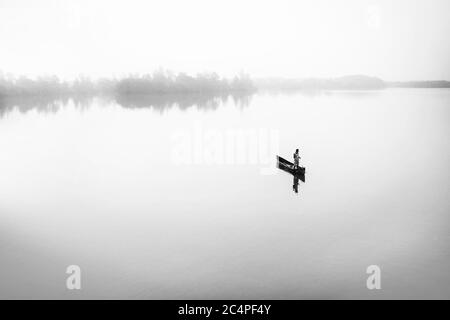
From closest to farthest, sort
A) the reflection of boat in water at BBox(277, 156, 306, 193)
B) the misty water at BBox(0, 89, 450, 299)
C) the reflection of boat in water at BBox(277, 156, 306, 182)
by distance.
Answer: the misty water at BBox(0, 89, 450, 299) < the reflection of boat in water at BBox(277, 156, 306, 193) < the reflection of boat in water at BBox(277, 156, 306, 182)

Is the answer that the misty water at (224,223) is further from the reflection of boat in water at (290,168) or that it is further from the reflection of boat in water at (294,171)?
the reflection of boat in water at (290,168)

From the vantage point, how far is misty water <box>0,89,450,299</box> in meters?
15.4

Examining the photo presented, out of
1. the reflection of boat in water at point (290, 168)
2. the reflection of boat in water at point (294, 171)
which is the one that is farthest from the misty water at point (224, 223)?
the reflection of boat in water at point (290, 168)

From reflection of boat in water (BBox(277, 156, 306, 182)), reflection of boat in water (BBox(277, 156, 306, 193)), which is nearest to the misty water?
reflection of boat in water (BBox(277, 156, 306, 193))

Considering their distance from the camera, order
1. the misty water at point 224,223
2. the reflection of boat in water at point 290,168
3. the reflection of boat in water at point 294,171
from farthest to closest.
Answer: the reflection of boat in water at point 290,168, the reflection of boat in water at point 294,171, the misty water at point 224,223

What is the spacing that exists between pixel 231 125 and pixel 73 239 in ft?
169

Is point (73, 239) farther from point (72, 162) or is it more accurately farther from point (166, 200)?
point (72, 162)

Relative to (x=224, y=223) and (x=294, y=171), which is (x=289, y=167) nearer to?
(x=294, y=171)

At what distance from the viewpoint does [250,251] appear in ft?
58.9

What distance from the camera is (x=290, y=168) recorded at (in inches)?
1193

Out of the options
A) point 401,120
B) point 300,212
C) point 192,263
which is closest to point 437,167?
point 300,212

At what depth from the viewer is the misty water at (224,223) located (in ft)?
50.5

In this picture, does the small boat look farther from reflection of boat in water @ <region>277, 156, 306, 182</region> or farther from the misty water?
the misty water

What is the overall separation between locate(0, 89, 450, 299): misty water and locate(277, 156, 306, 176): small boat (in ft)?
2.36
